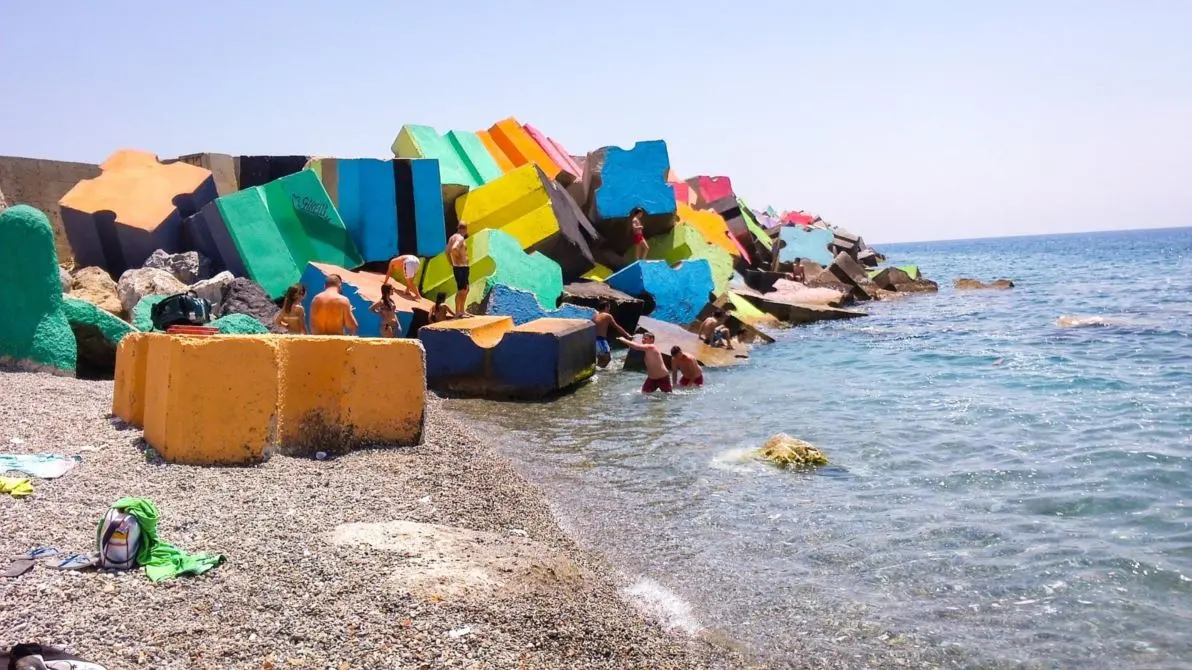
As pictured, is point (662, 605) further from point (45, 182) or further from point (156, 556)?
point (45, 182)

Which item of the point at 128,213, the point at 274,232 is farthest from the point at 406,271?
the point at 128,213

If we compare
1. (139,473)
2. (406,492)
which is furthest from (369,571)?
(139,473)

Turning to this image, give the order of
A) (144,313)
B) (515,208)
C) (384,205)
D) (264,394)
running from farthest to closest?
(515,208) < (384,205) < (144,313) < (264,394)

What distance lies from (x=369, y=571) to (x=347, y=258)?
330 inches

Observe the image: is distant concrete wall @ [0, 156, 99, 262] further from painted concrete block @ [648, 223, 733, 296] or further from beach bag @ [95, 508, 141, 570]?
beach bag @ [95, 508, 141, 570]

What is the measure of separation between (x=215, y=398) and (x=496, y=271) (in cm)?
649

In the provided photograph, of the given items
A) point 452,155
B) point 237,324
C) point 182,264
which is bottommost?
point 237,324

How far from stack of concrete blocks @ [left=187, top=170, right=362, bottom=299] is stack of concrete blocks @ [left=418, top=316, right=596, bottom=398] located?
2469mm

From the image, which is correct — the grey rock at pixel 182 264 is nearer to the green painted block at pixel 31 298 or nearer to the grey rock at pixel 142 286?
the grey rock at pixel 142 286

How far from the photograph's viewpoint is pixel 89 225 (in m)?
10.8

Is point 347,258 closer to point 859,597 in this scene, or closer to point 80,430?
point 80,430

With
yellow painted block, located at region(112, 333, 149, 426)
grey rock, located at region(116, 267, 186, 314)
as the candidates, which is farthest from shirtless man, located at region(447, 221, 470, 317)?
yellow painted block, located at region(112, 333, 149, 426)

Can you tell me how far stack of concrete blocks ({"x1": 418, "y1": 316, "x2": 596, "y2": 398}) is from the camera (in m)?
8.84

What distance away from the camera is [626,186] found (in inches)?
607
